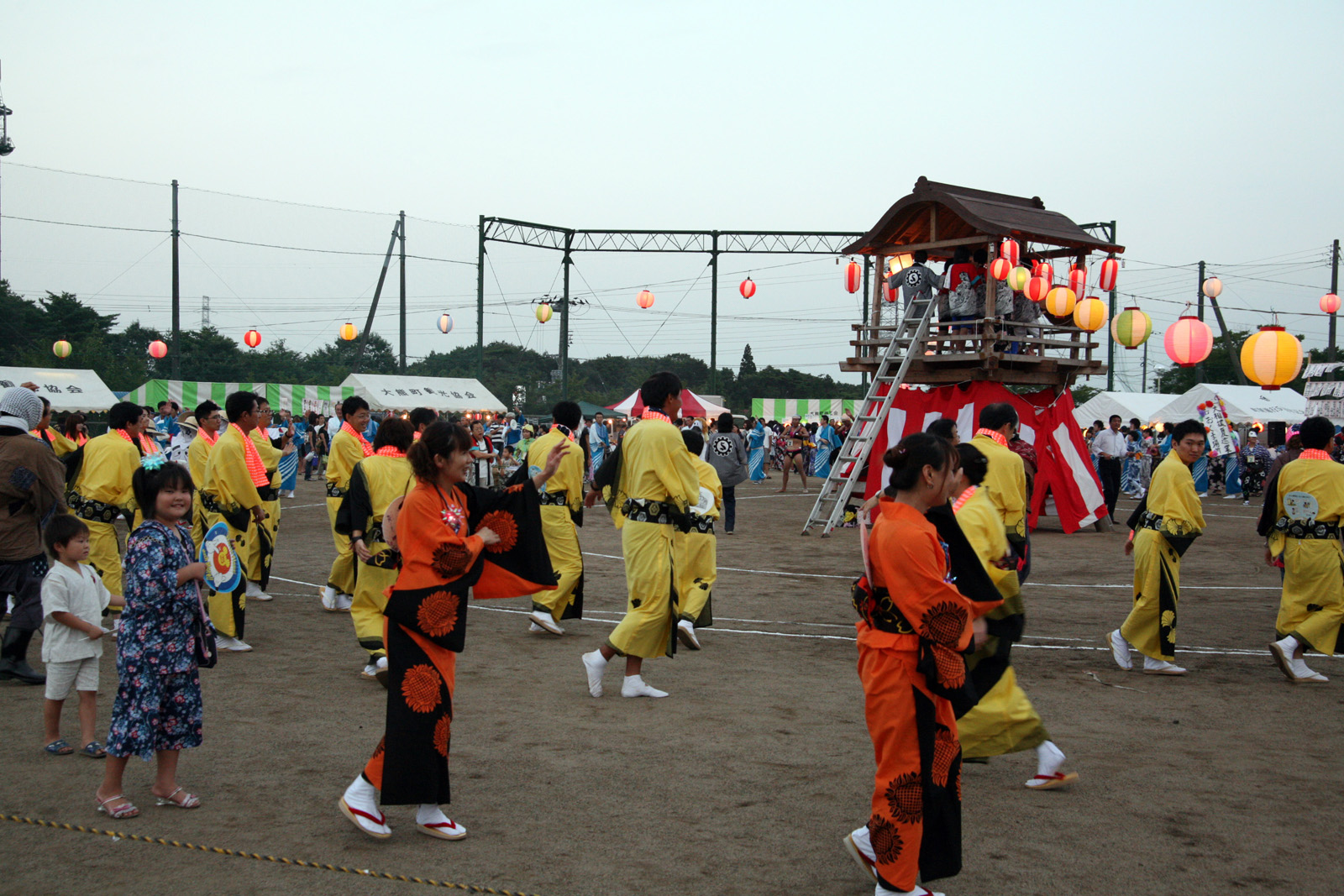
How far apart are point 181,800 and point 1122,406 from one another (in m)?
30.6

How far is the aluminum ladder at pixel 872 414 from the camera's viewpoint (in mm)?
15531

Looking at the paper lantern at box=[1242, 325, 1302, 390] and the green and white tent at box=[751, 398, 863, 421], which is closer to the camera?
the paper lantern at box=[1242, 325, 1302, 390]

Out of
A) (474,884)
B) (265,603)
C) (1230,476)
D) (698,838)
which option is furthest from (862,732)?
(1230,476)

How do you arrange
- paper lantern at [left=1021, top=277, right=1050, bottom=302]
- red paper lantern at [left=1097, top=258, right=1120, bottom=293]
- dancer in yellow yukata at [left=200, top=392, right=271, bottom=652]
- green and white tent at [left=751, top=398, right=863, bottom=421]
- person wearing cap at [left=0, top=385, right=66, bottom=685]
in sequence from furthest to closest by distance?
green and white tent at [left=751, top=398, right=863, bottom=421] < red paper lantern at [left=1097, top=258, right=1120, bottom=293] < paper lantern at [left=1021, top=277, right=1050, bottom=302] < dancer in yellow yukata at [left=200, top=392, right=271, bottom=652] < person wearing cap at [left=0, top=385, right=66, bottom=685]

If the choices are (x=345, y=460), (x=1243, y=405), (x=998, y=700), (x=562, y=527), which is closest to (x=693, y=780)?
(x=998, y=700)

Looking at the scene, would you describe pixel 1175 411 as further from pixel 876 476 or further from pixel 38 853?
pixel 38 853

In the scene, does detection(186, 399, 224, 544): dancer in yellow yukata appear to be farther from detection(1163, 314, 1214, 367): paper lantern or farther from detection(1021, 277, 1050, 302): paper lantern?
detection(1021, 277, 1050, 302): paper lantern

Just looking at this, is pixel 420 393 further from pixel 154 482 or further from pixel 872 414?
pixel 154 482

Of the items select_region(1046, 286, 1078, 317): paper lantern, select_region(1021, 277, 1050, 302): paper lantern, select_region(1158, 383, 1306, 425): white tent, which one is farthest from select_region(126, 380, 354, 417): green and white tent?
select_region(1158, 383, 1306, 425): white tent

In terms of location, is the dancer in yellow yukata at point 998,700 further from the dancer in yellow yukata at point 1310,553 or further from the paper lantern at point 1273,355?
the paper lantern at point 1273,355

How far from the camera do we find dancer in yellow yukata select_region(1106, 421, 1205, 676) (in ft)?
22.2

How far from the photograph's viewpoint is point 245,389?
2667cm

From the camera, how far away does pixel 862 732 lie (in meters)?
5.50

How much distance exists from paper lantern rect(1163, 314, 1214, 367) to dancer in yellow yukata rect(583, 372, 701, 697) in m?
7.97
